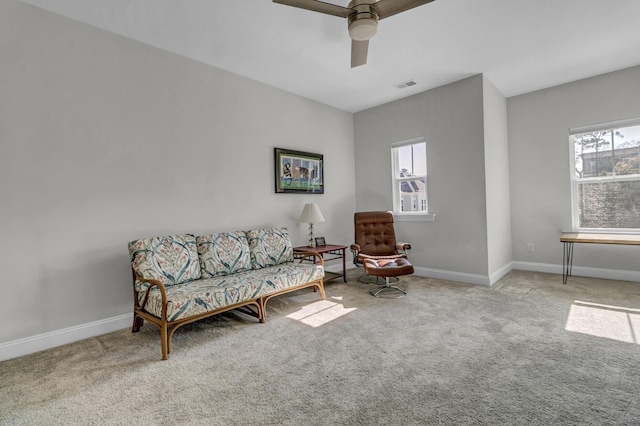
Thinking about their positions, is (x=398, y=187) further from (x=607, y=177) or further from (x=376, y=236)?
(x=607, y=177)

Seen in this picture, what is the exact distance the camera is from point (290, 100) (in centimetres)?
446

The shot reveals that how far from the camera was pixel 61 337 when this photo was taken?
258 centimetres

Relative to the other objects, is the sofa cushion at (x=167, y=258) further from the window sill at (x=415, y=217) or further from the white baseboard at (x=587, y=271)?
the white baseboard at (x=587, y=271)

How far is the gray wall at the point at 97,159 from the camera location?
2432 mm

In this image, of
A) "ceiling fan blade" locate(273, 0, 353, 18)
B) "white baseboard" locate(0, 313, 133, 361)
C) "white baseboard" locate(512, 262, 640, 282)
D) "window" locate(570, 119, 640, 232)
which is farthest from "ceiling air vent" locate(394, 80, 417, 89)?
"white baseboard" locate(0, 313, 133, 361)

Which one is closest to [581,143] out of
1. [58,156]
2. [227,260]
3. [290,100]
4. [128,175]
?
[290,100]

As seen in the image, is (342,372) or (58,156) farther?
(58,156)

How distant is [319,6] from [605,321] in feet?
11.7

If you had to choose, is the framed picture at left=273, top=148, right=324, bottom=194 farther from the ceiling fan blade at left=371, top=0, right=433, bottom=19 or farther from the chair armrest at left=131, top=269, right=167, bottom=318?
the ceiling fan blade at left=371, top=0, right=433, bottom=19

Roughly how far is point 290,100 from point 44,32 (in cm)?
267

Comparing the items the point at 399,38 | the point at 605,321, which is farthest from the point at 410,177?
the point at 605,321

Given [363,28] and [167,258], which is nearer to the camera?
[363,28]

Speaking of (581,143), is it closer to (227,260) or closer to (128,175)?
(227,260)

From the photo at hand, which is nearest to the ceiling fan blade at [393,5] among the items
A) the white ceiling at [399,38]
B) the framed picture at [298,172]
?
the white ceiling at [399,38]
